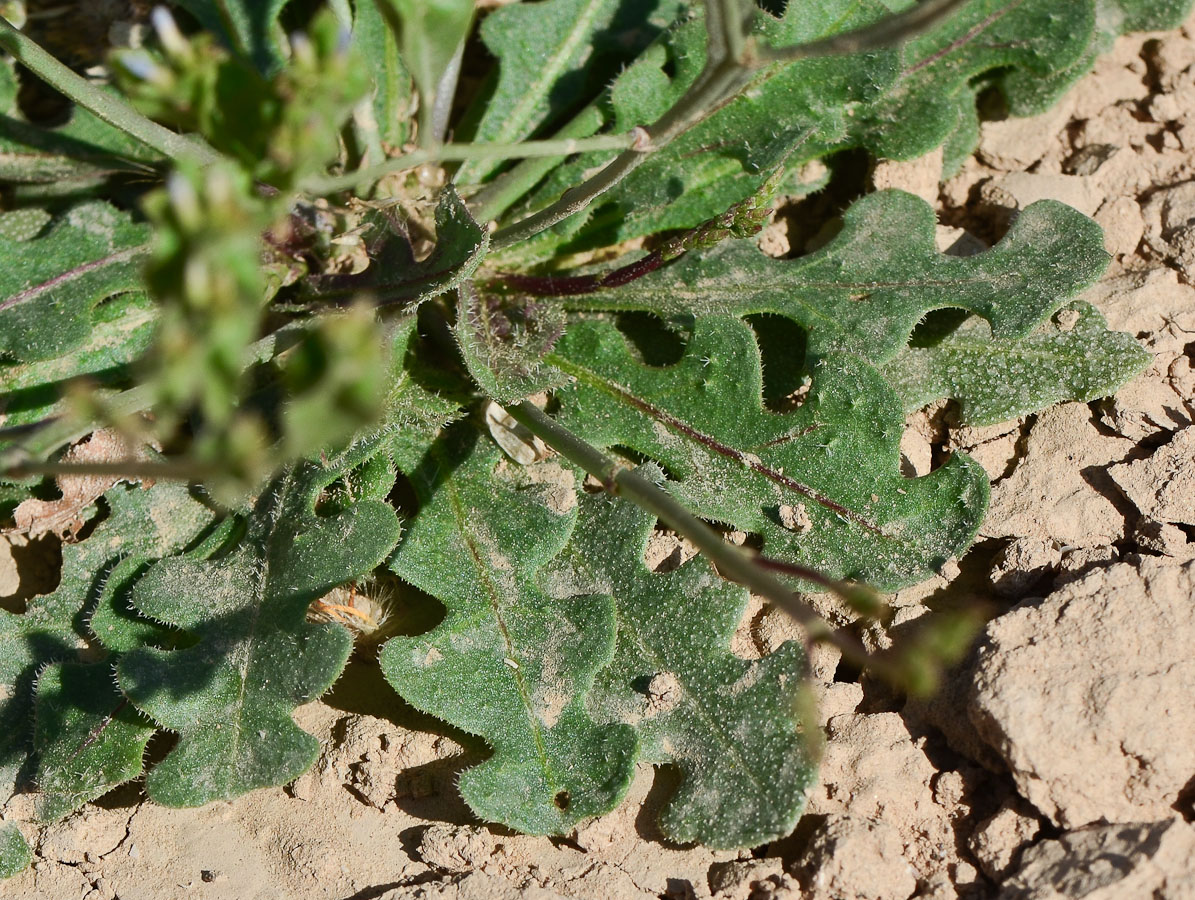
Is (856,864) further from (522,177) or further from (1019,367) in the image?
(522,177)

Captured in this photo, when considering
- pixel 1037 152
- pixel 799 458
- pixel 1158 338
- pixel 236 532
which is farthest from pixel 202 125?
pixel 1037 152

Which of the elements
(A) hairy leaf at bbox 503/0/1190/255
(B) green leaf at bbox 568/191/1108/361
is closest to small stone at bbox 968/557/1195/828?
(B) green leaf at bbox 568/191/1108/361

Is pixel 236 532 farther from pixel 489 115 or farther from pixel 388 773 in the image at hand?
pixel 489 115

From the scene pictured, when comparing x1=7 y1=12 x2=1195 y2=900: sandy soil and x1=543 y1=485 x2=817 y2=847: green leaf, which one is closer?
x1=7 y1=12 x2=1195 y2=900: sandy soil

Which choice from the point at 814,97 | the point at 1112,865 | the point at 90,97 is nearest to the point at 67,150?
the point at 90,97

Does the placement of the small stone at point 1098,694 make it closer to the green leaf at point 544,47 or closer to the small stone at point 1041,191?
the small stone at point 1041,191

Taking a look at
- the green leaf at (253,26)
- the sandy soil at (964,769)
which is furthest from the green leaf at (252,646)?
the green leaf at (253,26)

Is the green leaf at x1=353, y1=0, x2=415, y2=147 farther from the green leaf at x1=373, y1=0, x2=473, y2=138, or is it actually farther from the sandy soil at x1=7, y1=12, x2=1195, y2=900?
the sandy soil at x1=7, y1=12, x2=1195, y2=900
